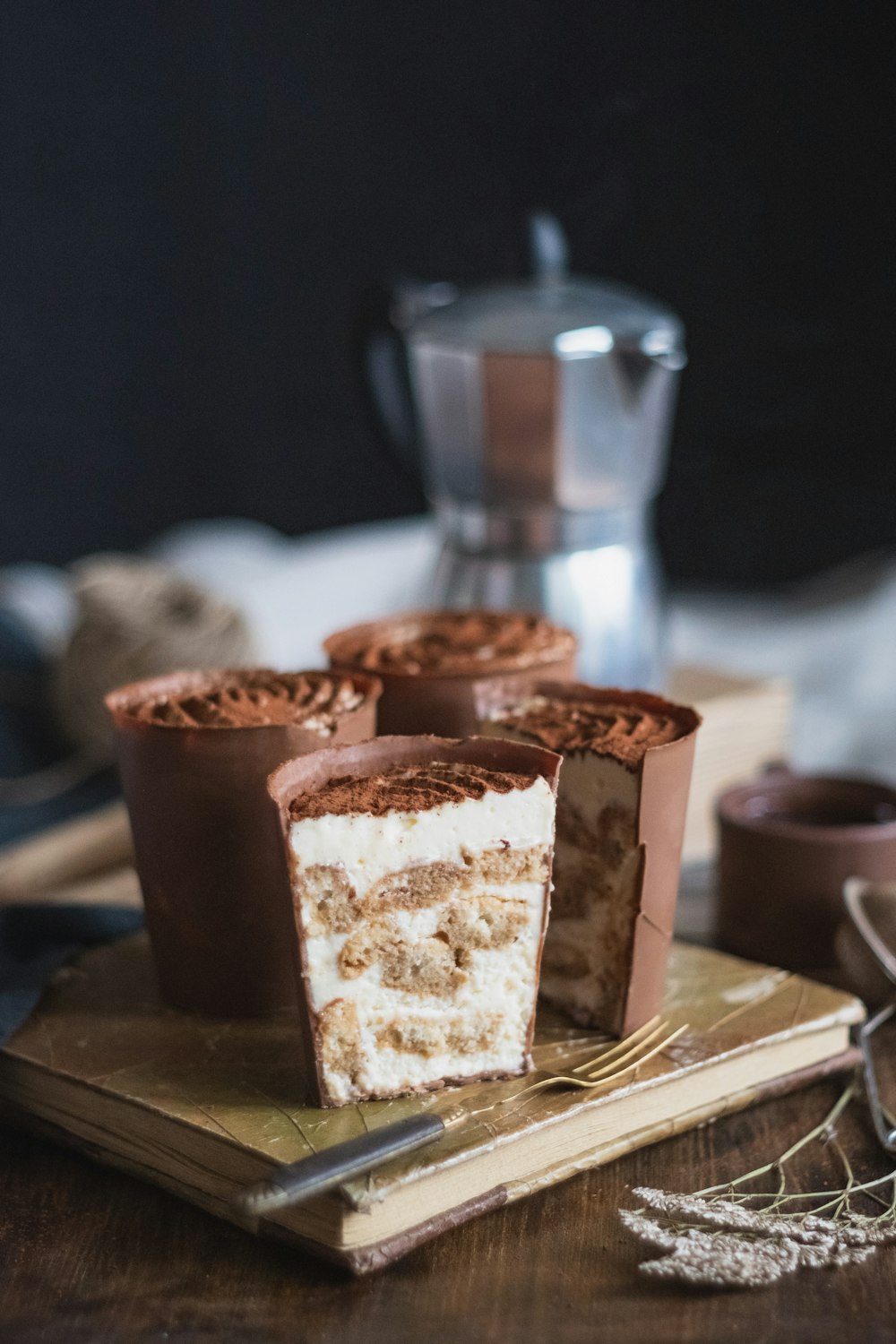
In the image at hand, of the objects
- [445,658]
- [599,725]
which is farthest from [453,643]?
[599,725]

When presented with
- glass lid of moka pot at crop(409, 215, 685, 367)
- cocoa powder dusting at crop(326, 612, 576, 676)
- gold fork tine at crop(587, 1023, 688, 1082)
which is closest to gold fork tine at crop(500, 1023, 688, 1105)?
gold fork tine at crop(587, 1023, 688, 1082)

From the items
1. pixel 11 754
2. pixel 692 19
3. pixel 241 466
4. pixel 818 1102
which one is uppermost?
pixel 692 19

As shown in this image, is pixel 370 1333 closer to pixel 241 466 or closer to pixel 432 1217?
pixel 432 1217

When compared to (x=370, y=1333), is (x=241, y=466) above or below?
below

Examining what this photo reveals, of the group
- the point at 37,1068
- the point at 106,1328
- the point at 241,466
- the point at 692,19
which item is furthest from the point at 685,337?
the point at 106,1328

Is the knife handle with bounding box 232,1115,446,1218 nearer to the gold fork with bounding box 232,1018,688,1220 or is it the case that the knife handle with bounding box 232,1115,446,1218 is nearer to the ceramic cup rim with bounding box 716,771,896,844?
the gold fork with bounding box 232,1018,688,1220

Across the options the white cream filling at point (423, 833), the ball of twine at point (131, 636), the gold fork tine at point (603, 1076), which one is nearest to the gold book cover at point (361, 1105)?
the gold fork tine at point (603, 1076)

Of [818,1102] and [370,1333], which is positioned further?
[818,1102]
